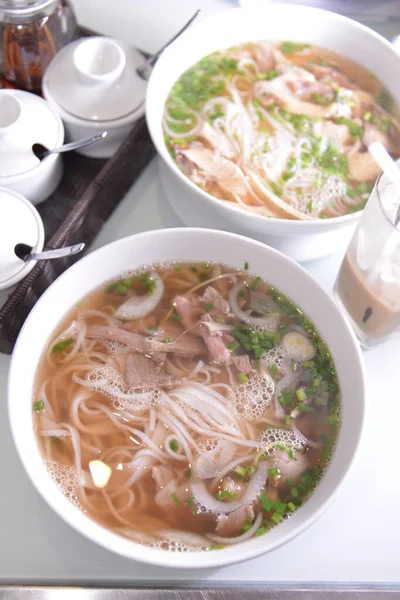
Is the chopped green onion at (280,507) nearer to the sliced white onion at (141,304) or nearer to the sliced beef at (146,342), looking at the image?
the sliced beef at (146,342)

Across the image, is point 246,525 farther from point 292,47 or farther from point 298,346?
point 292,47

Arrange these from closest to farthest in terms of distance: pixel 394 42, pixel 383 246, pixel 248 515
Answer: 1. pixel 248 515
2. pixel 383 246
3. pixel 394 42

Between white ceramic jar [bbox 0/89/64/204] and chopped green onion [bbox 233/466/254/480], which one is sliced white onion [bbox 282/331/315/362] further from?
white ceramic jar [bbox 0/89/64/204]

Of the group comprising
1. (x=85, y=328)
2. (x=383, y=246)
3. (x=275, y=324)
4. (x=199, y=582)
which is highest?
(x=383, y=246)

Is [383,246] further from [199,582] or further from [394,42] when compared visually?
[394,42]

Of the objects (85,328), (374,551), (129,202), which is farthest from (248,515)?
(129,202)

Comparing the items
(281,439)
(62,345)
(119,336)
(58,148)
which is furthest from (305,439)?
(58,148)

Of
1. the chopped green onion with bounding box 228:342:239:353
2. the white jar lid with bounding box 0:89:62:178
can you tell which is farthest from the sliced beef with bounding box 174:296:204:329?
the white jar lid with bounding box 0:89:62:178

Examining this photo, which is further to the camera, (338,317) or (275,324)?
(275,324)
